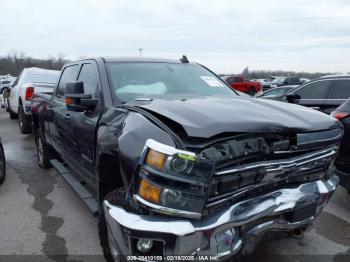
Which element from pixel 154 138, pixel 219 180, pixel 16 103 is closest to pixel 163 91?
pixel 154 138

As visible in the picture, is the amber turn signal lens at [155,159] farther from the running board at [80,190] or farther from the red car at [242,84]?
the red car at [242,84]

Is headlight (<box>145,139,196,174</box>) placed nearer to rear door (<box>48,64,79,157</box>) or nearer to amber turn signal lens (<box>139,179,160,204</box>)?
amber turn signal lens (<box>139,179,160,204</box>)

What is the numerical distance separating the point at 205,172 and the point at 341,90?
18.7 ft

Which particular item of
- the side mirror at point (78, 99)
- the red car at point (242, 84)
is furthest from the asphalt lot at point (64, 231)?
the red car at point (242, 84)

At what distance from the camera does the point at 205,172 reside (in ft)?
6.66

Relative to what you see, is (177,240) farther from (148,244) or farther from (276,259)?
(276,259)

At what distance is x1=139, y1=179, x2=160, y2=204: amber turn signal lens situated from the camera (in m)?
2.06

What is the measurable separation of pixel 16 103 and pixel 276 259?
363 inches

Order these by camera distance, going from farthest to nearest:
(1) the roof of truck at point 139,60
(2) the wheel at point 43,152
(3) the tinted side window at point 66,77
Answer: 1. (2) the wheel at point 43,152
2. (3) the tinted side window at point 66,77
3. (1) the roof of truck at point 139,60

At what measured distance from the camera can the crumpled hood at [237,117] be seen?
7.30ft

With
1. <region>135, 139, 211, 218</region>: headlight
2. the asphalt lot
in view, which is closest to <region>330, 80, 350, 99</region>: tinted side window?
the asphalt lot

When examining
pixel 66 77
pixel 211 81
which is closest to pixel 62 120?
pixel 66 77

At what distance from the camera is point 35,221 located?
157 inches

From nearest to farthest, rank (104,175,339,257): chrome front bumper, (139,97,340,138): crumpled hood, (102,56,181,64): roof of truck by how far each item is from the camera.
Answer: (104,175,339,257): chrome front bumper, (139,97,340,138): crumpled hood, (102,56,181,64): roof of truck
